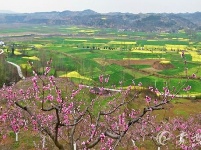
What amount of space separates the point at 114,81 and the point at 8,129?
160 feet

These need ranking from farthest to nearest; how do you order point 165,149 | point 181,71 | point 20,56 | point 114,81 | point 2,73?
point 20,56
point 181,71
point 114,81
point 2,73
point 165,149

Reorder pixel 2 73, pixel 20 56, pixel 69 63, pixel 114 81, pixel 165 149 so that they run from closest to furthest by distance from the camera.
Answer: pixel 165 149 → pixel 2 73 → pixel 114 81 → pixel 69 63 → pixel 20 56

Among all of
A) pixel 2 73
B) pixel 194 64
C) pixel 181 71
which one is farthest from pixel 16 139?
pixel 194 64

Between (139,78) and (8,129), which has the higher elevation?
(8,129)

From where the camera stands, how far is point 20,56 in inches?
4016

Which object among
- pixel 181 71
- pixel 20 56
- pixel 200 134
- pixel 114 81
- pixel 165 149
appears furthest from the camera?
pixel 20 56

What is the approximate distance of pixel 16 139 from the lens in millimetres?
26125

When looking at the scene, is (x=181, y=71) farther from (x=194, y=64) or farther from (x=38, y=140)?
(x=38, y=140)

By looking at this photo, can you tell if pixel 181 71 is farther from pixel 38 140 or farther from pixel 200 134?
pixel 200 134

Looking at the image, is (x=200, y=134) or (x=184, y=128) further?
(x=184, y=128)

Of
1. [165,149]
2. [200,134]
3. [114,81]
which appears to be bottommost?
[114,81]

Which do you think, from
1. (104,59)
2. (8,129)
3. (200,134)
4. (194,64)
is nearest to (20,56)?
(104,59)

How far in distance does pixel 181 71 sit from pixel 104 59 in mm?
27315

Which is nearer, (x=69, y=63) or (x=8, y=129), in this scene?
(x=8, y=129)
